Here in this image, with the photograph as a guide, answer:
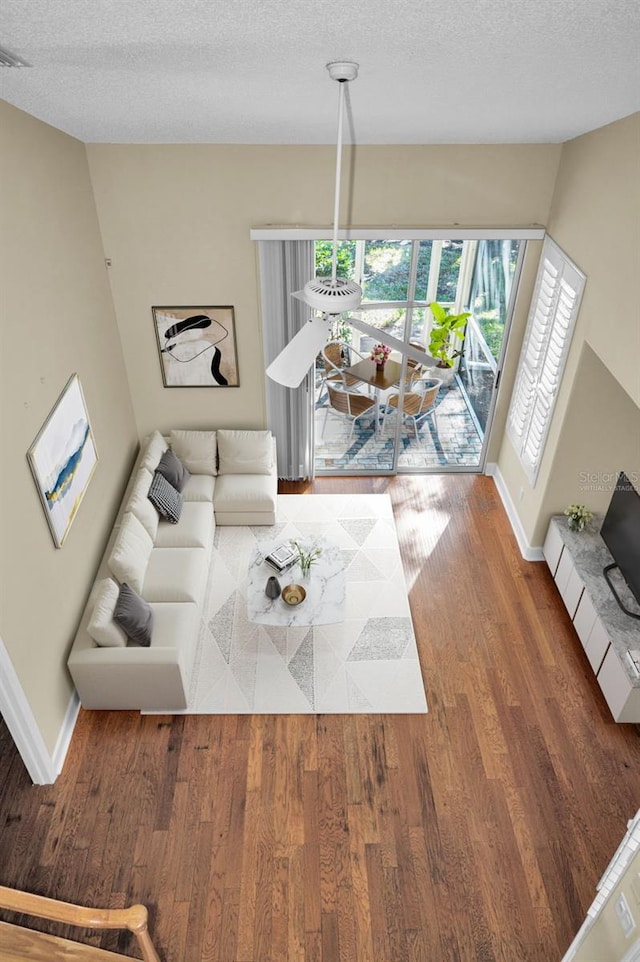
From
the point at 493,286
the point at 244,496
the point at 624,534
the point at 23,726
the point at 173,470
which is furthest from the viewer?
the point at 493,286

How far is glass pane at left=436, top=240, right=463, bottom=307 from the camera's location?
682cm

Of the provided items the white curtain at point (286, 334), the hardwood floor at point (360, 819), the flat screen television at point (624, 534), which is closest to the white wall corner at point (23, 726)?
the hardwood floor at point (360, 819)

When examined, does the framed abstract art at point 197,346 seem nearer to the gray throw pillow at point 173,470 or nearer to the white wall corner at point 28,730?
the gray throw pillow at point 173,470

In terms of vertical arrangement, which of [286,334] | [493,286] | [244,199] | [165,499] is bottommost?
[165,499]

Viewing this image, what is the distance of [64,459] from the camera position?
4812 millimetres

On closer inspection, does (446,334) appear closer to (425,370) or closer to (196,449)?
(425,370)

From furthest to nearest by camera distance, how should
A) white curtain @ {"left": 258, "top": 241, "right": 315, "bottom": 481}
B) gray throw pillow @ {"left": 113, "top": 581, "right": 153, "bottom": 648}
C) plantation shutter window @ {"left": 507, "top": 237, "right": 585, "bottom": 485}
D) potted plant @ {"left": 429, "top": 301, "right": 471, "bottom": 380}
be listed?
1. potted plant @ {"left": 429, "top": 301, "right": 471, "bottom": 380}
2. white curtain @ {"left": 258, "top": 241, "right": 315, "bottom": 481}
3. plantation shutter window @ {"left": 507, "top": 237, "right": 585, "bottom": 485}
4. gray throw pillow @ {"left": 113, "top": 581, "right": 153, "bottom": 648}

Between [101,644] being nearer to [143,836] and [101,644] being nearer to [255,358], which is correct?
[143,836]

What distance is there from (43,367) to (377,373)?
12.5 ft

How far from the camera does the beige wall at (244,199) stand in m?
5.62

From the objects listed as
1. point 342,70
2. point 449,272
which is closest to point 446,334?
point 449,272

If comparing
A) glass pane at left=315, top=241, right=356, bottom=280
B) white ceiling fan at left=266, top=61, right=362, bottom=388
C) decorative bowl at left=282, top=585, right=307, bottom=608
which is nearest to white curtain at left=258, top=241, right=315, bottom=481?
glass pane at left=315, top=241, right=356, bottom=280

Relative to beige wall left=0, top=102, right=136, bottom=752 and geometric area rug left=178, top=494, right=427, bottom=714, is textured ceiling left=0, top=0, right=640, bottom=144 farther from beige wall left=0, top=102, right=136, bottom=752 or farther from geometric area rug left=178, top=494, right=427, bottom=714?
geometric area rug left=178, top=494, right=427, bottom=714

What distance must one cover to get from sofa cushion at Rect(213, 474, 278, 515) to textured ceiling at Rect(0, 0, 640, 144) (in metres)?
3.17
